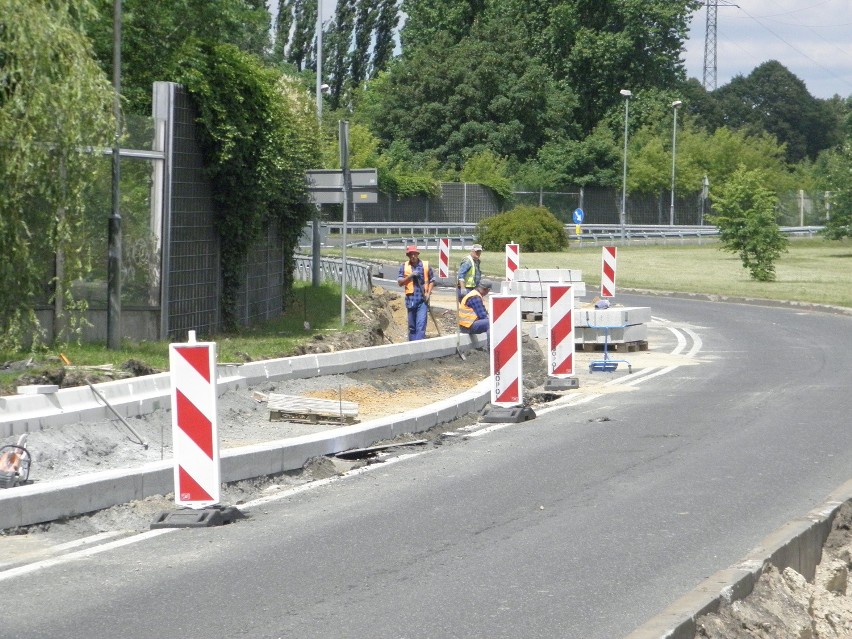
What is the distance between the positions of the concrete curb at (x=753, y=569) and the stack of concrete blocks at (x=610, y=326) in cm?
1244

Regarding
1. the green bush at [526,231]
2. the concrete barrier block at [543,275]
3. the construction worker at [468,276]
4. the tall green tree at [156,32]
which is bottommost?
the concrete barrier block at [543,275]

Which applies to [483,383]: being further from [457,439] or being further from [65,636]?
[65,636]

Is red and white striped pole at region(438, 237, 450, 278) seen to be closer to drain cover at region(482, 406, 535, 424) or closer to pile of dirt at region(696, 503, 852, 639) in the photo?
drain cover at region(482, 406, 535, 424)

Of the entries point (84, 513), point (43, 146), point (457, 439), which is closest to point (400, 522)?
point (84, 513)

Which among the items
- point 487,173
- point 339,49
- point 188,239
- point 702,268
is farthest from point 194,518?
point 339,49

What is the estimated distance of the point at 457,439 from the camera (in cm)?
1255

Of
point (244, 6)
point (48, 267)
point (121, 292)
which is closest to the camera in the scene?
point (48, 267)

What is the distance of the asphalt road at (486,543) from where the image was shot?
6.35m

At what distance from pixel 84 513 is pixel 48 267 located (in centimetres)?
779

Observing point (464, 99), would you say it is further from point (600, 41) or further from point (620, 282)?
point (620, 282)

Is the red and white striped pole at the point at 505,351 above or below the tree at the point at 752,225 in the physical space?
below

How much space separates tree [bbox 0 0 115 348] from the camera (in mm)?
13531

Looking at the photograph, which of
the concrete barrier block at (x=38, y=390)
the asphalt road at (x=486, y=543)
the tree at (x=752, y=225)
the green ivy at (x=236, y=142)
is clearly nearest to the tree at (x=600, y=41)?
the tree at (x=752, y=225)

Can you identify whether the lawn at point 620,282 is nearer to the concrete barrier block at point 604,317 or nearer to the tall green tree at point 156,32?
the concrete barrier block at point 604,317
